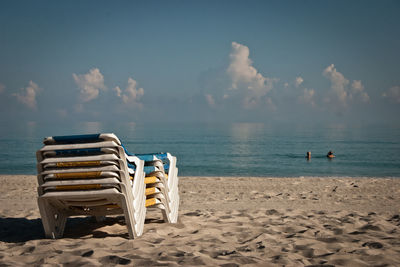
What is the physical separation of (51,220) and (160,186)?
1429 mm

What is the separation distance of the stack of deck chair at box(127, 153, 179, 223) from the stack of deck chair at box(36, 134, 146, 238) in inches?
25.2

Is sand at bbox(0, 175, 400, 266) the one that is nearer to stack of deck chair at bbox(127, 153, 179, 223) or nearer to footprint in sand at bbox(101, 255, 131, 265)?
footprint in sand at bbox(101, 255, 131, 265)

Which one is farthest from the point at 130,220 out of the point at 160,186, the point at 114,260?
the point at 160,186

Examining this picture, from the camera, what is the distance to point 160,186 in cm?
499

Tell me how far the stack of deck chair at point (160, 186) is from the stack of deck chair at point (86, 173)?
2.10 ft

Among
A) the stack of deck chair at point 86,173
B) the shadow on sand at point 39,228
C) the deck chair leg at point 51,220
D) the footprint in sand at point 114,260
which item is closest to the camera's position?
the footprint in sand at point 114,260

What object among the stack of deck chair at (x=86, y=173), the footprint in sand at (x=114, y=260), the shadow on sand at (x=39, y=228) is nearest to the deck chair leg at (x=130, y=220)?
the stack of deck chair at (x=86, y=173)

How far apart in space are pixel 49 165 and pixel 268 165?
23.7 m

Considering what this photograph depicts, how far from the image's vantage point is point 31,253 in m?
3.72

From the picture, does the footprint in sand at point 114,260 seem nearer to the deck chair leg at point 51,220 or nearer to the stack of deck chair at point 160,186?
the deck chair leg at point 51,220

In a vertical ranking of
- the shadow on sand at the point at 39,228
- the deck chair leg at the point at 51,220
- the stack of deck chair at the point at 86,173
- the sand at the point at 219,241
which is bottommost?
the shadow on sand at the point at 39,228

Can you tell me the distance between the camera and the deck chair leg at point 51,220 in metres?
4.14

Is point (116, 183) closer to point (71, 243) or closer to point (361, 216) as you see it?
point (71, 243)

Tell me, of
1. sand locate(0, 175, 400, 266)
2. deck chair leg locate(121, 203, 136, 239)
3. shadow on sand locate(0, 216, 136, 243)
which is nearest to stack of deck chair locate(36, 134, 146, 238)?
deck chair leg locate(121, 203, 136, 239)
